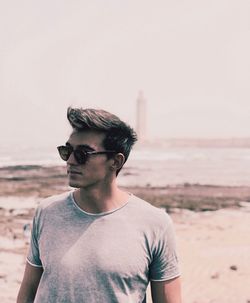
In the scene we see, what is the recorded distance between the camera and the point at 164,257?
94.0 inches

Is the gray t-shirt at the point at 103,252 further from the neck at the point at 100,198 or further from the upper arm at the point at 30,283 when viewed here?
the upper arm at the point at 30,283

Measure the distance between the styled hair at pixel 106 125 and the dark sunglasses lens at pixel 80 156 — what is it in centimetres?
10

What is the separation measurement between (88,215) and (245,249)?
12.8 meters

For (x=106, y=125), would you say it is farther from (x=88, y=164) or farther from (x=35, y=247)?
(x=35, y=247)

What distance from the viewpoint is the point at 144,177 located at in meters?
44.7

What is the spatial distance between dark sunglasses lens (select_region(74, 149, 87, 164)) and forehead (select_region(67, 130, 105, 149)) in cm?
4

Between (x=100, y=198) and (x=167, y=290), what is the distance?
525 mm

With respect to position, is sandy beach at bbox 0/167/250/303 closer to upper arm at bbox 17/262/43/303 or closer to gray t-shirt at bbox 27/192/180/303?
upper arm at bbox 17/262/43/303

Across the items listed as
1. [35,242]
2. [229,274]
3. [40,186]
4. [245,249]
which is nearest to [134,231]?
[35,242]

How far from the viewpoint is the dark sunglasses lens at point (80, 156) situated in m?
2.51

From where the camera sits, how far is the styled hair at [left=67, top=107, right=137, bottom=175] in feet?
7.95

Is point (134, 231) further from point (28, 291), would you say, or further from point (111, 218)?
point (28, 291)

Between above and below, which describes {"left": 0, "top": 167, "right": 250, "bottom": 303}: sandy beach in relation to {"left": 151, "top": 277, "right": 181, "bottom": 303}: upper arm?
below

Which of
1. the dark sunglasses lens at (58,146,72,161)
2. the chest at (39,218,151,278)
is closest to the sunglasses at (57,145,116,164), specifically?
the dark sunglasses lens at (58,146,72,161)
